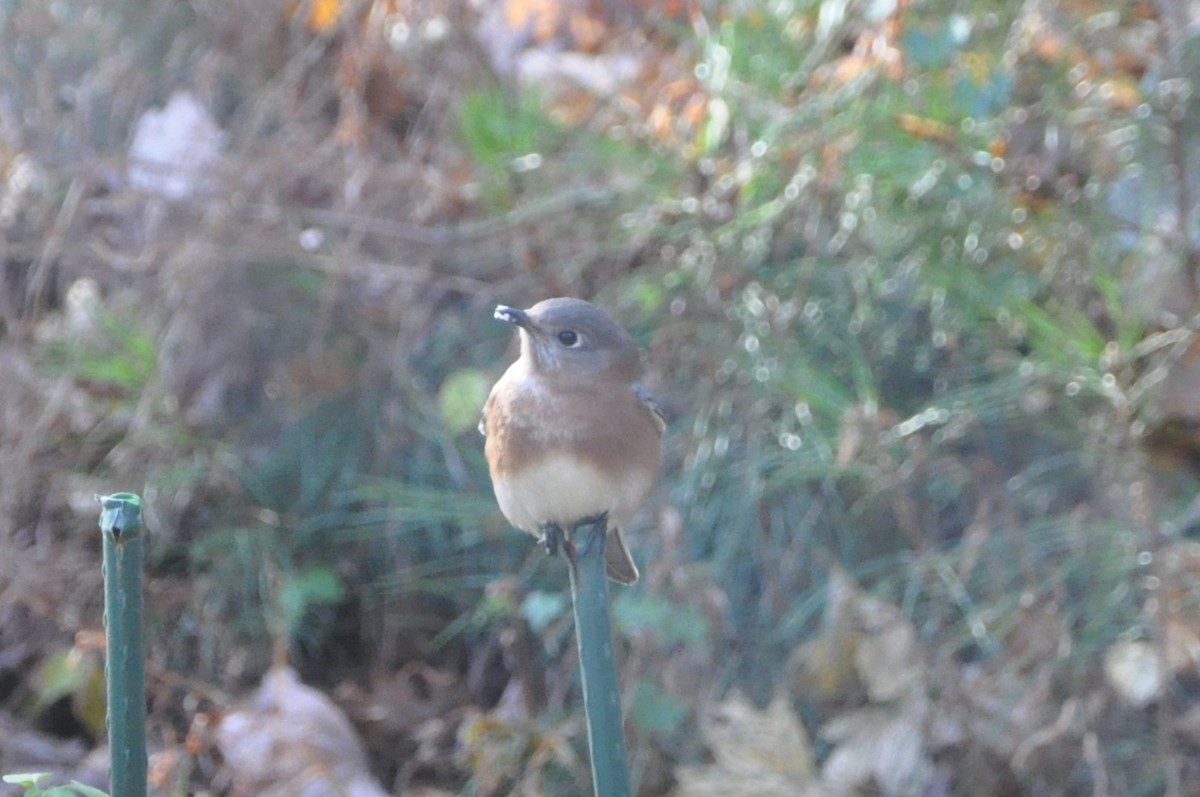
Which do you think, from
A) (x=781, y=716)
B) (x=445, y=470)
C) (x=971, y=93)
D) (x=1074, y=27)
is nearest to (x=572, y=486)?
(x=781, y=716)

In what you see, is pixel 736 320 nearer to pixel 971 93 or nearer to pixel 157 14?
pixel 971 93

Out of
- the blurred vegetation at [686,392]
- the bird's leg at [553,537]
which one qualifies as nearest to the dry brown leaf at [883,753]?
the blurred vegetation at [686,392]

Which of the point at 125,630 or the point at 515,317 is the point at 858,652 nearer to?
the point at 515,317

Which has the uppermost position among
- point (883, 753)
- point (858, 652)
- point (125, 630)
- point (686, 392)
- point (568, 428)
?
point (686, 392)

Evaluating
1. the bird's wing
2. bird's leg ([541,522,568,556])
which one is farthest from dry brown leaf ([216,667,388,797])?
the bird's wing

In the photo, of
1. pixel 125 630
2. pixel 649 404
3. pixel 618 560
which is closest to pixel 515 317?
pixel 649 404

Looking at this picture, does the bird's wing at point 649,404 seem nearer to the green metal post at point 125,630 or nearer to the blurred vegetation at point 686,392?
the blurred vegetation at point 686,392

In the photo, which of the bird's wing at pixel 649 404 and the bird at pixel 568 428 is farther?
the bird's wing at pixel 649 404
